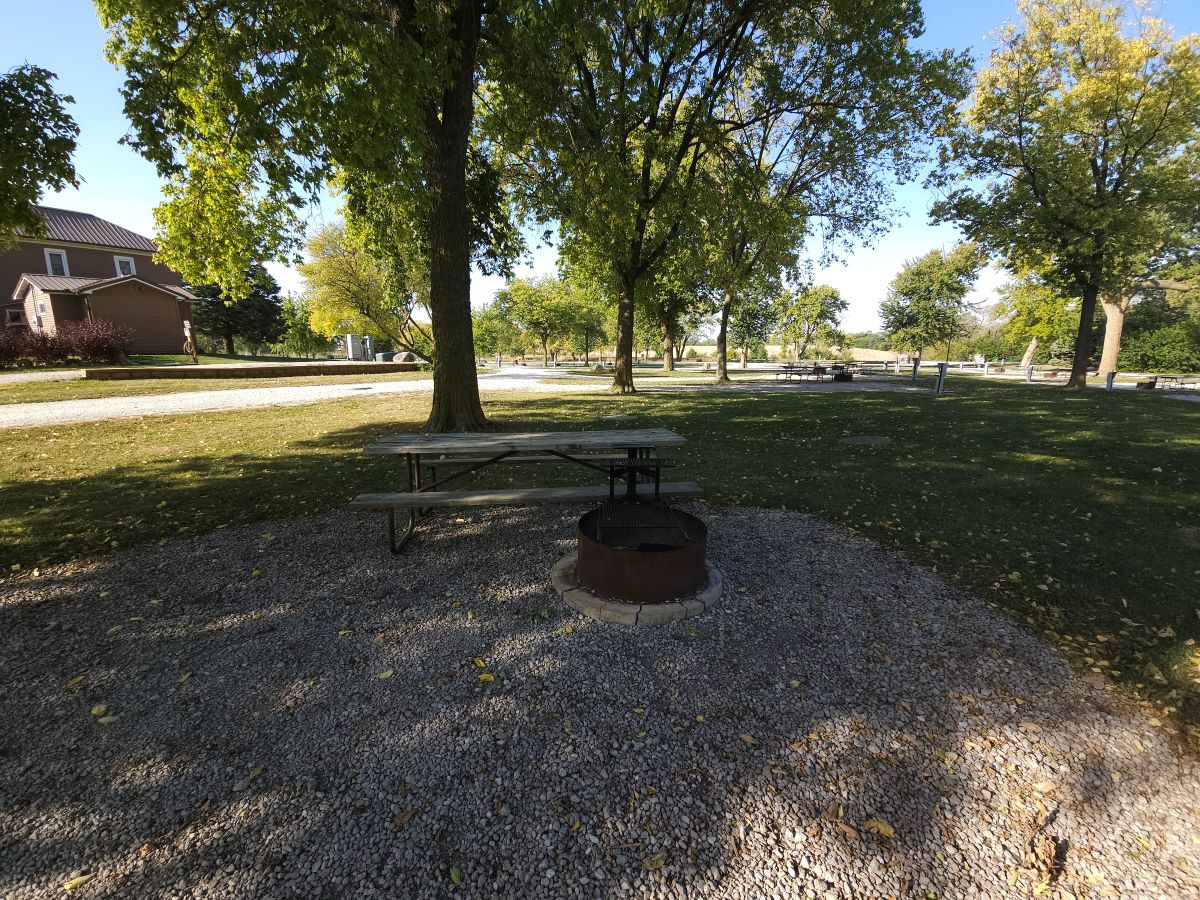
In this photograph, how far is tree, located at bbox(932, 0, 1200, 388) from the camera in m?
14.9

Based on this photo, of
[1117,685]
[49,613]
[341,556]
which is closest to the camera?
[1117,685]

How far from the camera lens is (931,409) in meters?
13.0

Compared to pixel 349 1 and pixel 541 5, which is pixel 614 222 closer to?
pixel 541 5

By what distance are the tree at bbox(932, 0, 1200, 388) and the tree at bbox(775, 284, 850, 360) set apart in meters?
32.9

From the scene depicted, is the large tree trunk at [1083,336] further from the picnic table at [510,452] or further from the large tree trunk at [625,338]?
the picnic table at [510,452]

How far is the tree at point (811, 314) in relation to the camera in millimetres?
52684

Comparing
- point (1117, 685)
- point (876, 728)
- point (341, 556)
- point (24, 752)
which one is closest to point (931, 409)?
point (1117, 685)

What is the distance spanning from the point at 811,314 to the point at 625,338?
44.7 m

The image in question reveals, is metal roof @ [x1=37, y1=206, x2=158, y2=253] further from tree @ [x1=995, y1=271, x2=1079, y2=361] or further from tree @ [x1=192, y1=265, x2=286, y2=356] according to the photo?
tree @ [x1=995, y1=271, x2=1079, y2=361]

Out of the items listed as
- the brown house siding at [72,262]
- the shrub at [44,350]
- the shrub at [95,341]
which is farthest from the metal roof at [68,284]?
the shrub at [44,350]

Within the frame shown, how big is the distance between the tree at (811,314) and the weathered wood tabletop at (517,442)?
49.5 m

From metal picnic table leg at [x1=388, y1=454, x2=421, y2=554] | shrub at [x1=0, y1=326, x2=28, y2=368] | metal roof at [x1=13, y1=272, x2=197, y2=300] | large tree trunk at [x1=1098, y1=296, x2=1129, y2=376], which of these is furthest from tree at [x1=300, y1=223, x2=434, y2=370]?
Result: large tree trunk at [x1=1098, y1=296, x2=1129, y2=376]

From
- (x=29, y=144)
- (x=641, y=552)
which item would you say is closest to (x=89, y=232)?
(x=29, y=144)

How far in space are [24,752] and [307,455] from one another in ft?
19.6
